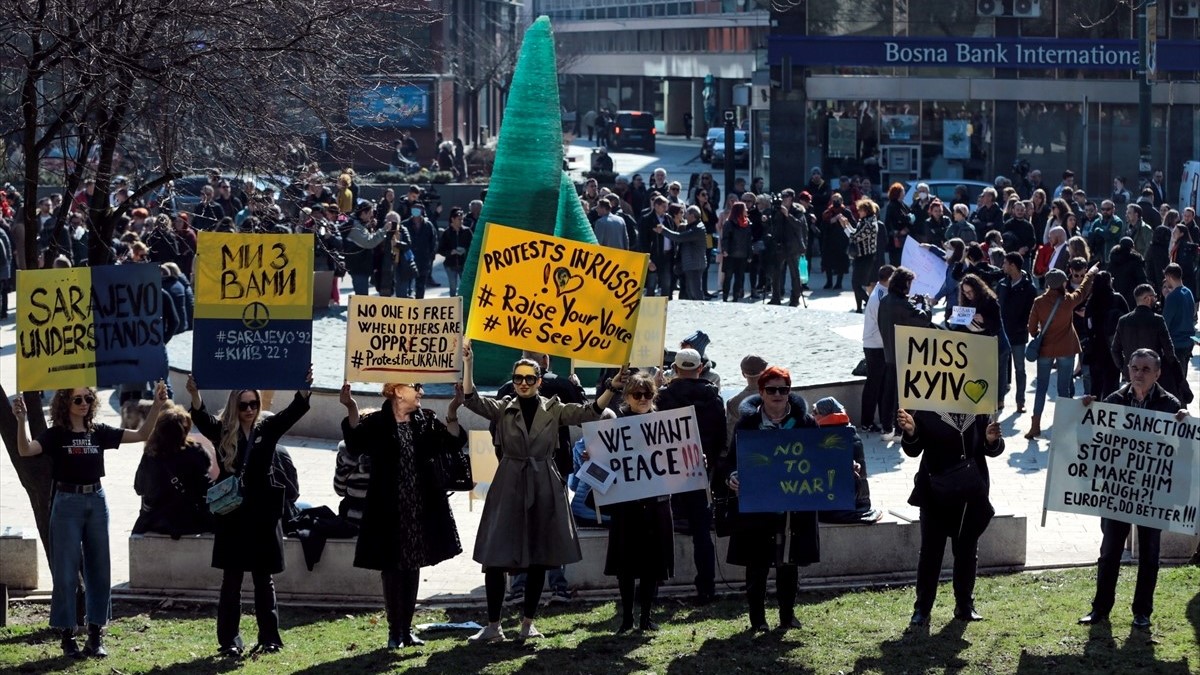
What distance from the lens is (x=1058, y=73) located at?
42.8 metres

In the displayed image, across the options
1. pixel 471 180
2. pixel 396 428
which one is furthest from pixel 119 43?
pixel 471 180

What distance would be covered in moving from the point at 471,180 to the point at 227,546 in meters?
31.6

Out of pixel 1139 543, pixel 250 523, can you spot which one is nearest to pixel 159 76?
pixel 250 523

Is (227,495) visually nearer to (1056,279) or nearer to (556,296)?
(556,296)

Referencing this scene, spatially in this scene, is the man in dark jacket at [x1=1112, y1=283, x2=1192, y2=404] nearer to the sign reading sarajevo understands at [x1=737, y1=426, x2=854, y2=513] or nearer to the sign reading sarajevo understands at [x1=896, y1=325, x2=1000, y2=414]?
the sign reading sarajevo understands at [x1=896, y1=325, x2=1000, y2=414]

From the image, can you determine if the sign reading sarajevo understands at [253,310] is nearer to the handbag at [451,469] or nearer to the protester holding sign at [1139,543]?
the handbag at [451,469]

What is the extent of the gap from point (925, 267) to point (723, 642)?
30.0ft

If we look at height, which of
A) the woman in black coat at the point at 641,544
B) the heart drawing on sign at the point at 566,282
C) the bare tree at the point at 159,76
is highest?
the bare tree at the point at 159,76

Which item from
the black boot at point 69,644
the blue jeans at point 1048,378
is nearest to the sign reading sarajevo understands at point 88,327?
the black boot at point 69,644

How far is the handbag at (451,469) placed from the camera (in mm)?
9688

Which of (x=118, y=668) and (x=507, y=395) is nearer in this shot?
(x=118, y=668)

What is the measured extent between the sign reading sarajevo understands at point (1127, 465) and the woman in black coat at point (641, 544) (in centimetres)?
207

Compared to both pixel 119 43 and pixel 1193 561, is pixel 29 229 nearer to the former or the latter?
pixel 119 43

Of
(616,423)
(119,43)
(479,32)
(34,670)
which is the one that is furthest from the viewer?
(479,32)
